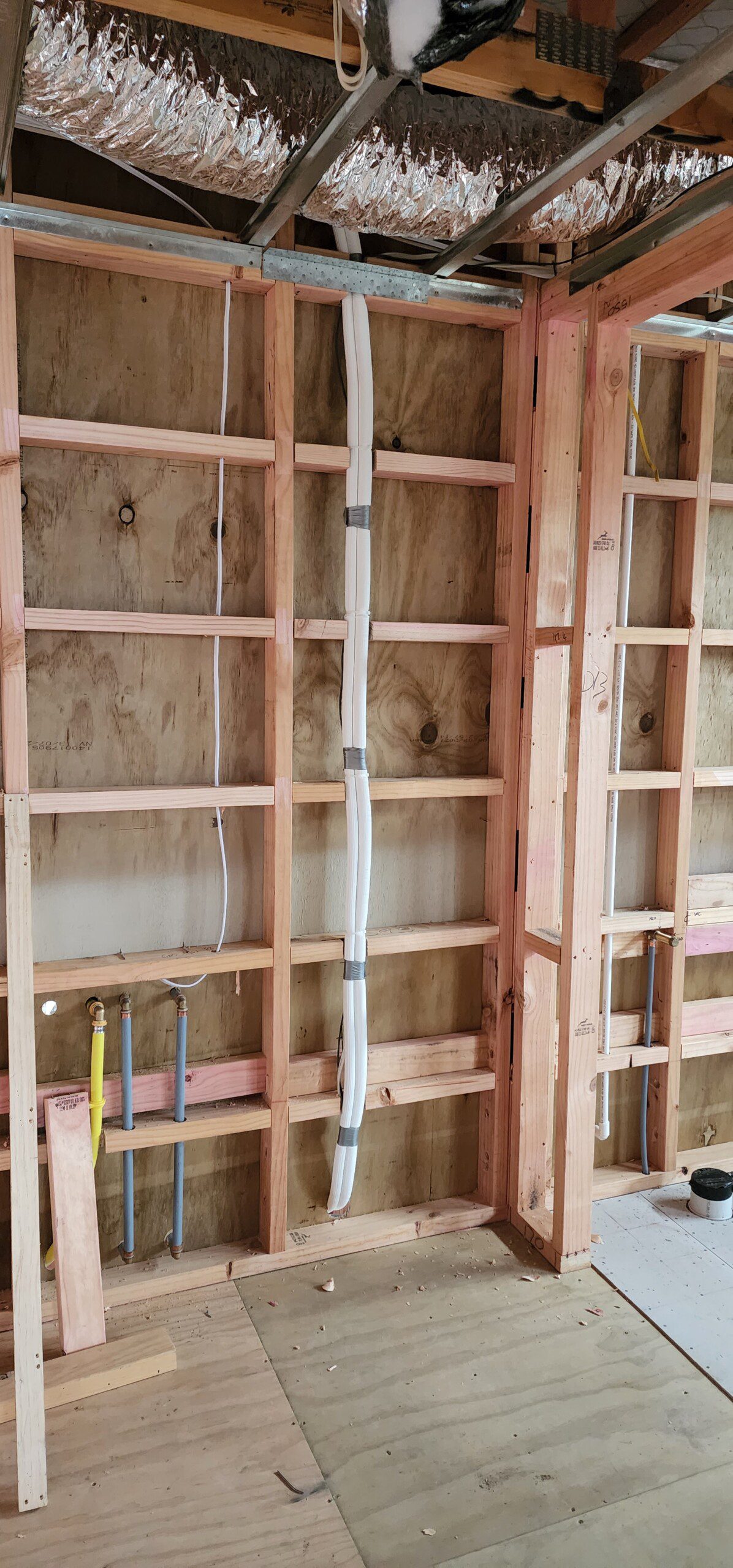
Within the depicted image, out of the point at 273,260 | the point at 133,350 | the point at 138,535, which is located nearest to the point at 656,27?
the point at 273,260

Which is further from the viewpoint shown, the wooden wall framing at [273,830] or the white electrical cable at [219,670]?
the white electrical cable at [219,670]

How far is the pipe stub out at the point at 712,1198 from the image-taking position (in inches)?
112

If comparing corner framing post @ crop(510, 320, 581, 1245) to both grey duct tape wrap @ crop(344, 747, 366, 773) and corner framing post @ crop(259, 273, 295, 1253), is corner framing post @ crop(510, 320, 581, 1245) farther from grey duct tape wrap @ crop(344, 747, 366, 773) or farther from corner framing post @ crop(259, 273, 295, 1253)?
corner framing post @ crop(259, 273, 295, 1253)

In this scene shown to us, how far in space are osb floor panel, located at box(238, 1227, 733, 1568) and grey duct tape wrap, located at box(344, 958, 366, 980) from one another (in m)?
0.77

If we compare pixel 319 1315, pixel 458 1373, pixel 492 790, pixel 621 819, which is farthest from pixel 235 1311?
pixel 621 819

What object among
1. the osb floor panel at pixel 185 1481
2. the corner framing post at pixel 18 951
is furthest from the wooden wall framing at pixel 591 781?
the corner framing post at pixel 18 951

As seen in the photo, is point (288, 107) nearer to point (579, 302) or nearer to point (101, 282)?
point (101, 282)

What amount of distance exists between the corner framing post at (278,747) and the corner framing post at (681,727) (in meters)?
1.19

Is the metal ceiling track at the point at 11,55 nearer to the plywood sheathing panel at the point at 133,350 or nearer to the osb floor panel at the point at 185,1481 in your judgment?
the plywood sheathing panel at the point at 133,350

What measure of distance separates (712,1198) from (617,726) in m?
1.36

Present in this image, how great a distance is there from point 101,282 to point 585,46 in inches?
43.8

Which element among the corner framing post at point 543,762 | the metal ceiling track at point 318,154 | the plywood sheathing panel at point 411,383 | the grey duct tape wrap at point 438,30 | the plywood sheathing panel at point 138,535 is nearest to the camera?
the grey duct tape wrap at point 438,30

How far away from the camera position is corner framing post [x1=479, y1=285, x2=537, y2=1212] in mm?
2611

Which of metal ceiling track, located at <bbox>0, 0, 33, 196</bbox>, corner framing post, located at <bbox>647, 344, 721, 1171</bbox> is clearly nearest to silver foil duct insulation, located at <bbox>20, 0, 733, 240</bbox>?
metal ceiling track, located at <bbox>0, 0, 33, 196</bbox>
